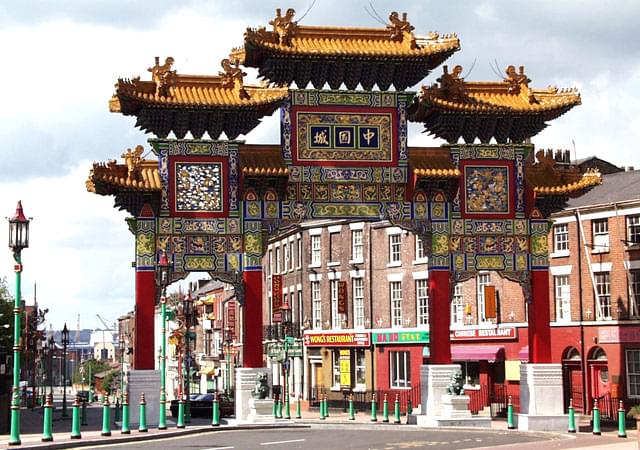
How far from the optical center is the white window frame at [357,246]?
62.8m

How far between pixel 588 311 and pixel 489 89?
1541 centimetres

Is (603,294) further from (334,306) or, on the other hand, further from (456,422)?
(334,306)

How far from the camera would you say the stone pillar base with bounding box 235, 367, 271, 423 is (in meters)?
35.8

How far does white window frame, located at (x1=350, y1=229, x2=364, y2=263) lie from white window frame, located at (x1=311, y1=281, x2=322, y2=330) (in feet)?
13.6

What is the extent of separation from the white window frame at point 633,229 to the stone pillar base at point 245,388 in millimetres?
20540

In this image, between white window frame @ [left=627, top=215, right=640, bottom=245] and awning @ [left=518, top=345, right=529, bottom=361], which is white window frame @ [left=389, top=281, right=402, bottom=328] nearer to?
awning @ [left=518, top=345, right=529, bottom=361]

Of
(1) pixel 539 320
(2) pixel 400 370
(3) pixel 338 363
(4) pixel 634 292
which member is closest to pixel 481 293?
(2) pixel 400 370

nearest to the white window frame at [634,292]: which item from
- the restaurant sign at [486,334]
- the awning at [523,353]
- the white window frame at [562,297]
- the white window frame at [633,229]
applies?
the white window frame at [633,229]

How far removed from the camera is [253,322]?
1417 inches

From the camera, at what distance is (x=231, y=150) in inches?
1451

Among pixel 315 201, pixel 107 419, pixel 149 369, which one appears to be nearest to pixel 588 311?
pixel 315 201

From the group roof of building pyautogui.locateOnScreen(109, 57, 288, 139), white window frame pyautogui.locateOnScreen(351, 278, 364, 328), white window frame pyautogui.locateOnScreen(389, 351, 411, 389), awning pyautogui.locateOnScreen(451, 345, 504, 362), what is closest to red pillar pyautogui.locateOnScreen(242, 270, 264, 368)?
roof of building pyautogui.locateOnScreen(109, 57, 288, 139)

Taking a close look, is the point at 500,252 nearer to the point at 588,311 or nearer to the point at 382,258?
the point at 588,311

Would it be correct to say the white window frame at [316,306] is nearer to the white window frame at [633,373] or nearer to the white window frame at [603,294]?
the white window frame at [603,294]
